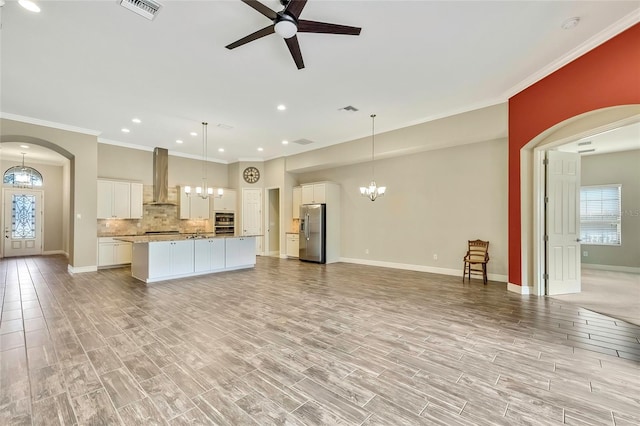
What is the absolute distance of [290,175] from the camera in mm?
9664

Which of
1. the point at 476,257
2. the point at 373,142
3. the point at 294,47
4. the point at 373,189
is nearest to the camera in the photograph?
the point at 294,47

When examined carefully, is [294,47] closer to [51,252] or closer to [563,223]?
[563,223]

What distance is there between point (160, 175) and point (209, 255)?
3681mm

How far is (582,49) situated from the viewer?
Answer: 3.51 m

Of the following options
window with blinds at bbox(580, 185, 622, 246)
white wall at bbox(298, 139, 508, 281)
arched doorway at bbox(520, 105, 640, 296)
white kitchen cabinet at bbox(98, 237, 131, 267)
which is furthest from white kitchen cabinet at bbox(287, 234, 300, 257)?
window with blinds at bbox(580, 185, 622, 246)

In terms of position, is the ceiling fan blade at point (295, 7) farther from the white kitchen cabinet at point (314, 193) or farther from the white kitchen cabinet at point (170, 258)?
the white kitchen cabinet at point (314, 193)

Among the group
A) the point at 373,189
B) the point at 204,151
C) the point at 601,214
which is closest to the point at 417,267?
the point at 373,189

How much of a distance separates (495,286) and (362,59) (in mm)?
4827

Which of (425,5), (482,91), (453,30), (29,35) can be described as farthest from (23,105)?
(482,91)

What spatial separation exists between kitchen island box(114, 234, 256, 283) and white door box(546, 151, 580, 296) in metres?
6.51

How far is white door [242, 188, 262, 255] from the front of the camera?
9906 mm

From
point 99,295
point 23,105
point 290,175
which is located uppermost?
point 23,105

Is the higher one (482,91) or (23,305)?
(482,91)

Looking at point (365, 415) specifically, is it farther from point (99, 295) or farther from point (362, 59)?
point (99, 295)
